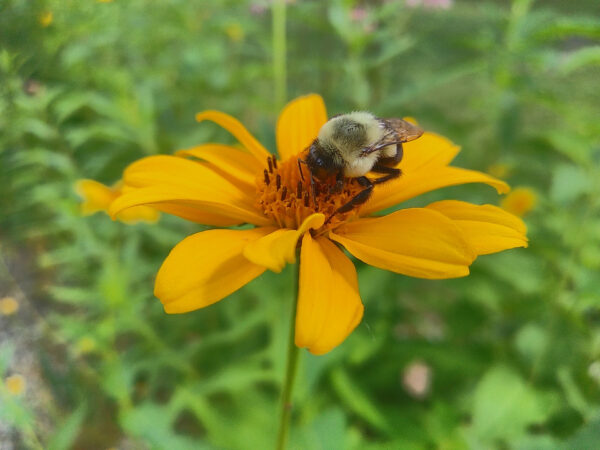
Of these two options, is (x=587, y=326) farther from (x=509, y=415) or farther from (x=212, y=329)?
(x=212, y=329)

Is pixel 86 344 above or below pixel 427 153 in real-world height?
below

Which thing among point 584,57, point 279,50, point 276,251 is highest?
point 584,57

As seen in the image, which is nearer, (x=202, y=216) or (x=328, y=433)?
(x=202, y=216)

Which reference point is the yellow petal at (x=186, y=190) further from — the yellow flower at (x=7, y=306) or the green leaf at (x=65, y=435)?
the yellow flower at (x=7, y=306)

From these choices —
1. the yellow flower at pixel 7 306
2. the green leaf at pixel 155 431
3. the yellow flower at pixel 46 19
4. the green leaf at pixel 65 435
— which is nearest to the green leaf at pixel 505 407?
the green leaf at pixel 155 431

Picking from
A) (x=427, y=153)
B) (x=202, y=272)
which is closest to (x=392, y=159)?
(x=427, y=153)

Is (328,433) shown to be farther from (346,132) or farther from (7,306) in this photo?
(7,306)
